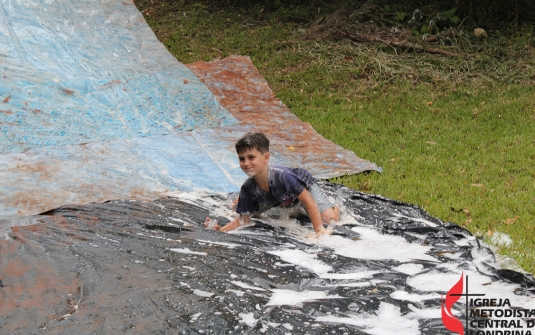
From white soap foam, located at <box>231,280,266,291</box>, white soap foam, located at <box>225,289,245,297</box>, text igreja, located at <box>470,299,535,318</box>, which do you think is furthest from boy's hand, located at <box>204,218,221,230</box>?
text igreja, located at <box>470,299,535,318</box>

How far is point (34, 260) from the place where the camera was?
371cm

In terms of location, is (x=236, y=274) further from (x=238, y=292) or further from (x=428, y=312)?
(x=428, y=312)

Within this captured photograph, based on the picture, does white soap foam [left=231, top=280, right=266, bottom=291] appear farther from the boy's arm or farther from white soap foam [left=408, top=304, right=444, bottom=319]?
the boy's arm

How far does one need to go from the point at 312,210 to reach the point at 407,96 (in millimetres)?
4283

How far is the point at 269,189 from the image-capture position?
4324 millimetres

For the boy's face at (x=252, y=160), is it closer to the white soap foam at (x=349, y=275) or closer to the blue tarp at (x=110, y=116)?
the white soap foam at (x=349, y=275)

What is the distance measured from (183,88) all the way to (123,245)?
3904 mm

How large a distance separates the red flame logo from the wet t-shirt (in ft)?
4.40

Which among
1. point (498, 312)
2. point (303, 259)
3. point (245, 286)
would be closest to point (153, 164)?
point (303, 259)

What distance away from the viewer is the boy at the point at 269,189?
415cm

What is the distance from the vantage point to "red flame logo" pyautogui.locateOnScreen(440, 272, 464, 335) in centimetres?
282

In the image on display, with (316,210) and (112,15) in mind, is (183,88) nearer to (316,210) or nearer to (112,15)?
(112,15)

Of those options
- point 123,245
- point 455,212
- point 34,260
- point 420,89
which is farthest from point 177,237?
point 420,89

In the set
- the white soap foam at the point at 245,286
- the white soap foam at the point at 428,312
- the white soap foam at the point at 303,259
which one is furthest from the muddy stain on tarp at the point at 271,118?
the white soap foam at the point at 428,312
